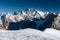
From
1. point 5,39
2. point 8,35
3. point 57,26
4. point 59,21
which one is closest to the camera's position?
point 5,39

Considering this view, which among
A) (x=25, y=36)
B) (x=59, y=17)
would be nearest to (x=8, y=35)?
(x=25, y=36)

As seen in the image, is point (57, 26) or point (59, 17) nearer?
point (57, 26)

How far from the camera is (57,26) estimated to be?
21.5m

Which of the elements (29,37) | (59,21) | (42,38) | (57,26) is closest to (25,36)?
(29,37)

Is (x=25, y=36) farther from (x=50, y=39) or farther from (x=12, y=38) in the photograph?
(x=50, y=39)

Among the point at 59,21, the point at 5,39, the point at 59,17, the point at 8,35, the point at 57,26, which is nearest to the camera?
the point at 5,39

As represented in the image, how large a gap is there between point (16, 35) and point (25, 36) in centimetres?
70

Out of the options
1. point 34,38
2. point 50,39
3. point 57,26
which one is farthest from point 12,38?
point 57,26

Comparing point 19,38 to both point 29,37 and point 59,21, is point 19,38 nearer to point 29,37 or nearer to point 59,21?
point 29,37

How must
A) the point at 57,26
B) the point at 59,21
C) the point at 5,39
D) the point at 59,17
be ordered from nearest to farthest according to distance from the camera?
the point at 5,39, the point at 57,26, the point at 59,21, the point at 59,17

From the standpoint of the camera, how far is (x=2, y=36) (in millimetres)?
12625

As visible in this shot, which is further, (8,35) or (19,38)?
(8,35)

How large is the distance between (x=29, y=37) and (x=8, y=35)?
5.57ft

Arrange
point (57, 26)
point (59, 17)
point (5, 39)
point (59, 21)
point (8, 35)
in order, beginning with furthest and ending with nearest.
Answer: point (59, 17), point (59, 21), point (57, 26), point (8, 35), point (5, 39)
